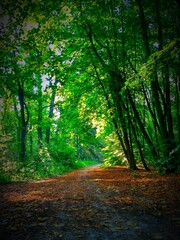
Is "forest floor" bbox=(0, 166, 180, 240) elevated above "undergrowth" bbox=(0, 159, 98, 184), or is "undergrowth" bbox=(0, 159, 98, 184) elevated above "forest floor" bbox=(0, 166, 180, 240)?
"undergrowth" bbox=(0, 159, 98, 184)

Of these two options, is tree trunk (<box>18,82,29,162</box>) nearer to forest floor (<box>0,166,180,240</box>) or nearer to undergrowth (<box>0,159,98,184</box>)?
undergrowth (<box>0,159,98,184</box>)

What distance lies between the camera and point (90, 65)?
41.9 feet

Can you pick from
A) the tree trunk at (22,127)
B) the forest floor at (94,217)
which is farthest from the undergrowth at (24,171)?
the forest floor at (94,217)

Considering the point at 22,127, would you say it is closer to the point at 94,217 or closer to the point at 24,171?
the point at 24,171

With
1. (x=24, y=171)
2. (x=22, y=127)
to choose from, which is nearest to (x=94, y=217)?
(x=24, y=171)

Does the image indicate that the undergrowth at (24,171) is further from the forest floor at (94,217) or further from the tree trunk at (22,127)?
the forest floor at (94,217)

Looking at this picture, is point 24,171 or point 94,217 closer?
point 94,217

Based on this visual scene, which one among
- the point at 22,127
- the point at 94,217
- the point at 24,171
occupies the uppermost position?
the point at 22,127

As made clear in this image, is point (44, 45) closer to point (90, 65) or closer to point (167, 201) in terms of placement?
point (90, 65)

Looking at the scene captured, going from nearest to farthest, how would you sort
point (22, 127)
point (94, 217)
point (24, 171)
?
1. point (94, 217)
2. point (24, 171)
3. point (22, 127)

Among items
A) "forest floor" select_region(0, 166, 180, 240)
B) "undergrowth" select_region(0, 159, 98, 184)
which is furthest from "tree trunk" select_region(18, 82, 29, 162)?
"forest floor" select_region(0, 166, 180, 240)

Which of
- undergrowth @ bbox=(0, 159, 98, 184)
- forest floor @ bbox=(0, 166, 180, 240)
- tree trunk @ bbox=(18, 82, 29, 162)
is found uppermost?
tree trunk @ bbox=(18, 82, 29, 162)

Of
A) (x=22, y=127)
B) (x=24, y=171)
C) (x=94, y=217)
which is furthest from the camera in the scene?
(x=22, y=127)

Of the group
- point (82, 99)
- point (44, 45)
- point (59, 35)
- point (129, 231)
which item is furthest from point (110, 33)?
point (129, 231)
